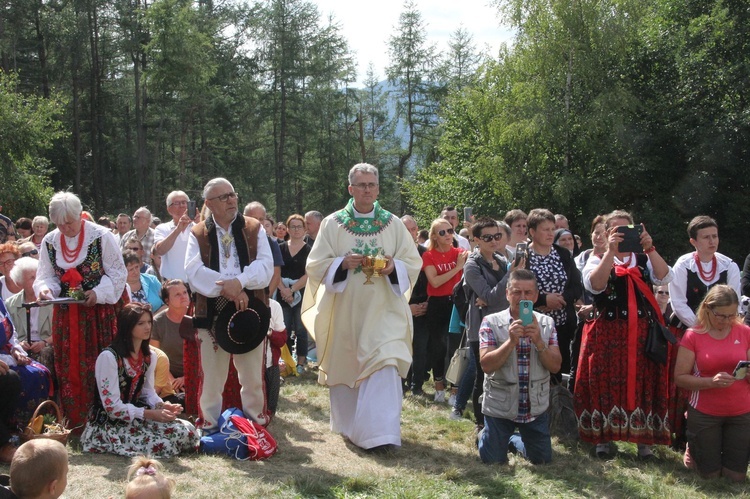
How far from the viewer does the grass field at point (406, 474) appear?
4602mm

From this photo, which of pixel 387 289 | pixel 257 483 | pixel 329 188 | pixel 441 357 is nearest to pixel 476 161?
pixel 329 188

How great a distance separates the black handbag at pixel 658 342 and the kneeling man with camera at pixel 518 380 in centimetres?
77

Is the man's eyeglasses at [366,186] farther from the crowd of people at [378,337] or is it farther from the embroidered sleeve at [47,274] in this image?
the embroidered sleeve at [47,274]

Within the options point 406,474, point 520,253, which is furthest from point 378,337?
point 520,253

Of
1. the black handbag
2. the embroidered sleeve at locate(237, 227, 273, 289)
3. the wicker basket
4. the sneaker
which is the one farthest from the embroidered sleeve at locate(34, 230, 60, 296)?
the black handbag

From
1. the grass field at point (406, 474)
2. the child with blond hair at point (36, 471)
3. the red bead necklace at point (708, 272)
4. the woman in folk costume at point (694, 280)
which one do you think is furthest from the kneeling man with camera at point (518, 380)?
the child with blond hair at point (36, 471)

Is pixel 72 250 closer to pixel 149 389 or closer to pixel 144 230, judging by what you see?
pixel 149 389

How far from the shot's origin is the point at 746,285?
260 inches

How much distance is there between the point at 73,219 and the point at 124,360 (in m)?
1.21

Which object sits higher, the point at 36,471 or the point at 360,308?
the point at 360,308

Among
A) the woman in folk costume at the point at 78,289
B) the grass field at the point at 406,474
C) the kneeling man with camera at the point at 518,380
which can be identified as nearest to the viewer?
the grass field at the point at 406,474

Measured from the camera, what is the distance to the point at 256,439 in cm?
544

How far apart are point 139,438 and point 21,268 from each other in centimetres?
223

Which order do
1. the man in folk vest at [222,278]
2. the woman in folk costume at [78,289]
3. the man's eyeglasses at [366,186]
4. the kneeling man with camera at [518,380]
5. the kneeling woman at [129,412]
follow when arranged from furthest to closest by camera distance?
the man's eyeglasses at [366,186]
the woman in folk costume at [78,289]
the man in folk vest at [222,278]
the kneeling woman at [129,412]
the kneeling man with camera at [518,380]
